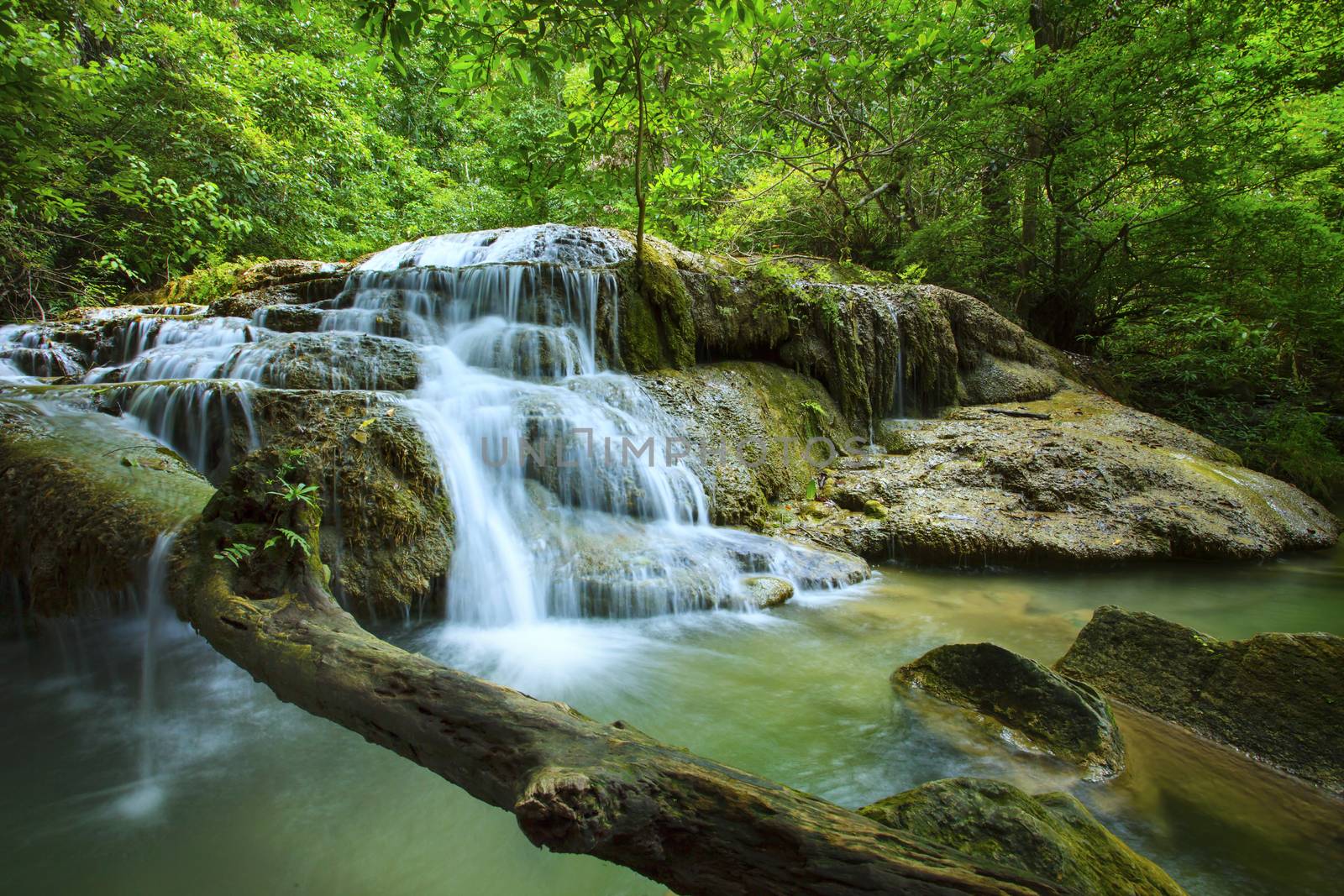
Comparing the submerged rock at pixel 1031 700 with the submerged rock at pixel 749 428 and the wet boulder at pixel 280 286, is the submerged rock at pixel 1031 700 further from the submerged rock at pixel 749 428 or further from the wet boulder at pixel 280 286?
the wet boulder at pixel 280 286

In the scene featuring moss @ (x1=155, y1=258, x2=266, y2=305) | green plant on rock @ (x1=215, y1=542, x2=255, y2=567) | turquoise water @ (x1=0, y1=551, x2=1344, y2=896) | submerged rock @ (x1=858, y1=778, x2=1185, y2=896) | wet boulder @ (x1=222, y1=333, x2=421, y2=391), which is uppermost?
moss @ (x1=155, y1=258, x2=266, y2=305)

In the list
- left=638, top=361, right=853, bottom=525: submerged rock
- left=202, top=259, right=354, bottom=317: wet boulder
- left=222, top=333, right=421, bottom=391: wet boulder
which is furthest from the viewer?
left=202, top=259, right=354, bottom=317: wet boulder

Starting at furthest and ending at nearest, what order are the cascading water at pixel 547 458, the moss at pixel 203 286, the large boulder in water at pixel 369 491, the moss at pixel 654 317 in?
the moss at pixel 203 286 < the moss at pixel 654 317 < the cascading water at pixel 547 458 < the large boulder in water at pixel 369 491

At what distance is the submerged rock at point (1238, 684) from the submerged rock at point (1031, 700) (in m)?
0.45

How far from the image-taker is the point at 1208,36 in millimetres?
6145

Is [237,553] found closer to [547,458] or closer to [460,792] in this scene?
[460,792]

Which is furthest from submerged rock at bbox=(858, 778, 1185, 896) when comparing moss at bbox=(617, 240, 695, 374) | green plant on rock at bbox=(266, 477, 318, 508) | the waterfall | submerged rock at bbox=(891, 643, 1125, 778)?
moss at bbox=(617, 240, 695, 374)

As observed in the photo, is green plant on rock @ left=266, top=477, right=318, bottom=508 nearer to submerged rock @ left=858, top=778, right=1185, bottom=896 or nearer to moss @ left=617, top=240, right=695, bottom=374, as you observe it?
submerged rock @ left=858, top=778, right=1185, bottom=896

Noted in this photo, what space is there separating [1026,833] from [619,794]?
1248 mm

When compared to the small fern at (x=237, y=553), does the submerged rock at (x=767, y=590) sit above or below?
below

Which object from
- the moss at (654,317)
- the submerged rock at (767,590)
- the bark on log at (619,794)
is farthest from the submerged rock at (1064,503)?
the bark on log at (619,794)

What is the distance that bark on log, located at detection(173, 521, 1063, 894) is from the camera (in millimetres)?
982

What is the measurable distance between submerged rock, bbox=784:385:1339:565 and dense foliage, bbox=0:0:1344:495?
256 centimetres

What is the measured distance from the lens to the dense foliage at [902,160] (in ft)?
17.1
